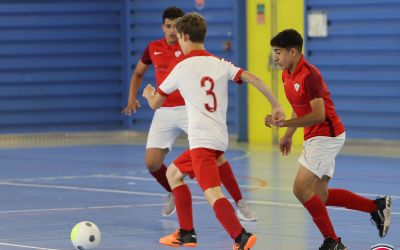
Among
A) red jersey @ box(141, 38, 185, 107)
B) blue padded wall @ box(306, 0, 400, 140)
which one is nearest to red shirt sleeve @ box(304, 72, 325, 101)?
red jersey @ box(141, 38, 185, 107)

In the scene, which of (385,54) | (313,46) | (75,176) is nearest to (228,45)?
(313,46)

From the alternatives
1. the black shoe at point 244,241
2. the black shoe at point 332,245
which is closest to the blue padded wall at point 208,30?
the black shoe at point 332,245

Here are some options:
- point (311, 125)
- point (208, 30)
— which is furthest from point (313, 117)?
point (208, 30)

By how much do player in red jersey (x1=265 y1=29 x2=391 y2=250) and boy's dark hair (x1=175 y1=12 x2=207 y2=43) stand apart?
2.11 ft

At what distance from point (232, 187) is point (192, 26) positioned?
8.87 feet

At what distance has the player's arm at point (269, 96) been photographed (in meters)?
9.94

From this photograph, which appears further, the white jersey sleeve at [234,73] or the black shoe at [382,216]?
the black shoe at [382,216]

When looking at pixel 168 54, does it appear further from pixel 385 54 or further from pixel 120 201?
pixel 385 54

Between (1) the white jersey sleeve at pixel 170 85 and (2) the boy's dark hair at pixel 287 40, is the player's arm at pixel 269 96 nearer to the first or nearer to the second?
(2) the boy's dark hair at pixel 287 40

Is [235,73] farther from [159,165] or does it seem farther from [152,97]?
[159,165]

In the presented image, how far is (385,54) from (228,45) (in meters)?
3.62

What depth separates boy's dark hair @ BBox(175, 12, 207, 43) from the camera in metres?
10.4

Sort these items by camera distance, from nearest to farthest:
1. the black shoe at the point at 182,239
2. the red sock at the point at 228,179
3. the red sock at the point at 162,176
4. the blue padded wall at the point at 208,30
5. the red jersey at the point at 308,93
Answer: the red jersey at the point at 308,93
the black shoe at the point at 182,239
the red sock at the point at 228,179
the red sock at the point at 162,176
the blue padded wall at the point at 208,30

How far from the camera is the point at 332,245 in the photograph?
10.1 meters
